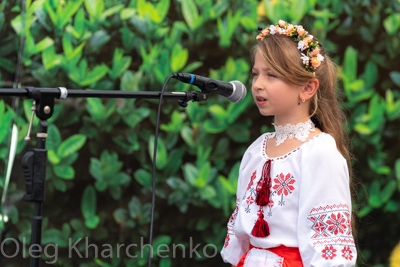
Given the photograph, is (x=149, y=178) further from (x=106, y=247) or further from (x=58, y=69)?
(x=58, y=69)

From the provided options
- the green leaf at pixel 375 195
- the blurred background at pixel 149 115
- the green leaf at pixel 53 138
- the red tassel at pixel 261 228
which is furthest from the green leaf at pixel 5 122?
the green leaf at pixel 375 195

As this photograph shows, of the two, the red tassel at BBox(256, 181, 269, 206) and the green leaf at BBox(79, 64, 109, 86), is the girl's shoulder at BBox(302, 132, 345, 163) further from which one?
the green leaf at BBox(79, 64, 109, 86)

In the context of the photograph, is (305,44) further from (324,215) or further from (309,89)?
(324,215)

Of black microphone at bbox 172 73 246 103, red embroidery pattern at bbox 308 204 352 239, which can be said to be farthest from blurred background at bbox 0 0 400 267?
red embroidery pattern at bbox 308 204 352 239

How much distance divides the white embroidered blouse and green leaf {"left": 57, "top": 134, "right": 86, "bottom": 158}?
153 cm

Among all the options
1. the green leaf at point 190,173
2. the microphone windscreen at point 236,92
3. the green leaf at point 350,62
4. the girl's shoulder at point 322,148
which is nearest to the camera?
the girl's shoulder at point 322,148

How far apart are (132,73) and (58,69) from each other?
0.38 metres

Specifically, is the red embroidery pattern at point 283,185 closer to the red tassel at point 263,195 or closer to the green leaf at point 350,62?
the red tassel at point 263,195

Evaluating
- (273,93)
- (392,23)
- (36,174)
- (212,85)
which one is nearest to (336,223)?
(273,93)

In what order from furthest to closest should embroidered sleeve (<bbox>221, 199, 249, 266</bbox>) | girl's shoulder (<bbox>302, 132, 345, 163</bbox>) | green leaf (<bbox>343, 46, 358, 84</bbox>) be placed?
green leaf (<bbox>343, 46, 358, 84</bbox>), embroidered sleeve (<bbox>221, 199, 249, 266</bbox>), girl's shoulder (<bbox>302, 132, 345, 163</bbox>)

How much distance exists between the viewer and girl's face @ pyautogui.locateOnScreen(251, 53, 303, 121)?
81.0 inches

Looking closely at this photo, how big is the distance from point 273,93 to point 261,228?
1.37ft

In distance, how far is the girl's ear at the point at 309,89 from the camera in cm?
210

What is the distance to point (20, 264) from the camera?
340cm
